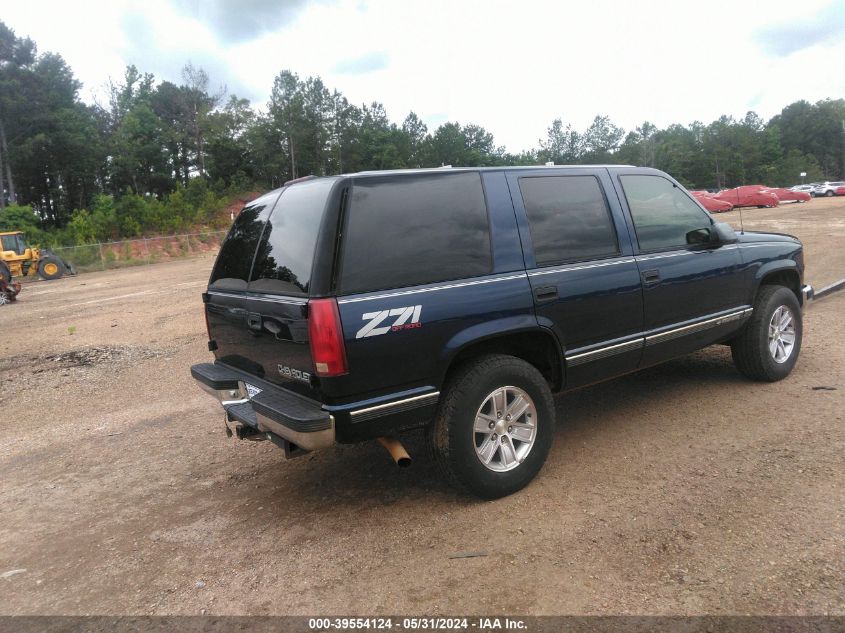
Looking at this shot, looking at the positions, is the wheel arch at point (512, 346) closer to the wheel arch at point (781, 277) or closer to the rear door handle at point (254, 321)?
the rear door handle at point (254, 321)

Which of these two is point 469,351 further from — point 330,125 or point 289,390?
point 330,125

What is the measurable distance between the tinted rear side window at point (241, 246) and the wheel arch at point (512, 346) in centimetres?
145

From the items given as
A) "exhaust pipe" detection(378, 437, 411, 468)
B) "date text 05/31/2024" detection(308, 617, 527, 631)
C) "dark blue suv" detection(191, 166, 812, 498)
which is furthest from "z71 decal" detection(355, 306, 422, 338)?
"date text 05/31/2024" detection(308, 617, 527, 631)

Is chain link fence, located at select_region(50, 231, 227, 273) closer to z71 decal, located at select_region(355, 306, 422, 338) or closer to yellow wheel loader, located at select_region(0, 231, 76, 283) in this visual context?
yellow wheel loader, located at select_region(0, 231, 76, 283)

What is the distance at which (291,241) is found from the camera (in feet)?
11.5

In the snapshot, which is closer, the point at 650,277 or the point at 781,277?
the point at 650,277

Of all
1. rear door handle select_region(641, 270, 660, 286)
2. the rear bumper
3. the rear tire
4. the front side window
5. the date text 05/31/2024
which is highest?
the rear tire

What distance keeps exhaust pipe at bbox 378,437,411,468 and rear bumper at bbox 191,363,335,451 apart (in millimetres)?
392

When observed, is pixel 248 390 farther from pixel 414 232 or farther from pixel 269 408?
pixel 414 232

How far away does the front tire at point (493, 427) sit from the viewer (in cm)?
340

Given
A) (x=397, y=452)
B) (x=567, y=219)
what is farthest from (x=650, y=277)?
(x=397, y=452)

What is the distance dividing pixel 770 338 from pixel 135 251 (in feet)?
117

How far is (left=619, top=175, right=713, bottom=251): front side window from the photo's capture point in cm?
446

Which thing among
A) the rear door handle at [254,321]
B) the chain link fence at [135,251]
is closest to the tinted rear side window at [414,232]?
the rear door handle at [254,321]
